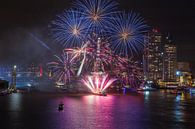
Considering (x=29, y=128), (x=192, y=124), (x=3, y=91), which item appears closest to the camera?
(x=29, y=128)

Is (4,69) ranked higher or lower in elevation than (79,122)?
higher

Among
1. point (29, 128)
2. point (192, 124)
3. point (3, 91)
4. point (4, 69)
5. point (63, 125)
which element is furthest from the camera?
point (4, 69)

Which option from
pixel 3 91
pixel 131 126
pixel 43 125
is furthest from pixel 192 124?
pixel 3 91

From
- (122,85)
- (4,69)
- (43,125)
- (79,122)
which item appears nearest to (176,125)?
(79,122)

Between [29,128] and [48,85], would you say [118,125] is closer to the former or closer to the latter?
[29,128]

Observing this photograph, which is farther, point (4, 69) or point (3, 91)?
point (4, 69)

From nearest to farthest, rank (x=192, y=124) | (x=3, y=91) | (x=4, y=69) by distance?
(x=192, y=124)
(x=3, y=91)
(x=4, y=69)

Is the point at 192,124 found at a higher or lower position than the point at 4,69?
lower

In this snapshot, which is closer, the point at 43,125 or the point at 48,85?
the point at 43,125

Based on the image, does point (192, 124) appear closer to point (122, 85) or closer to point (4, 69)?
point (4, 69)
